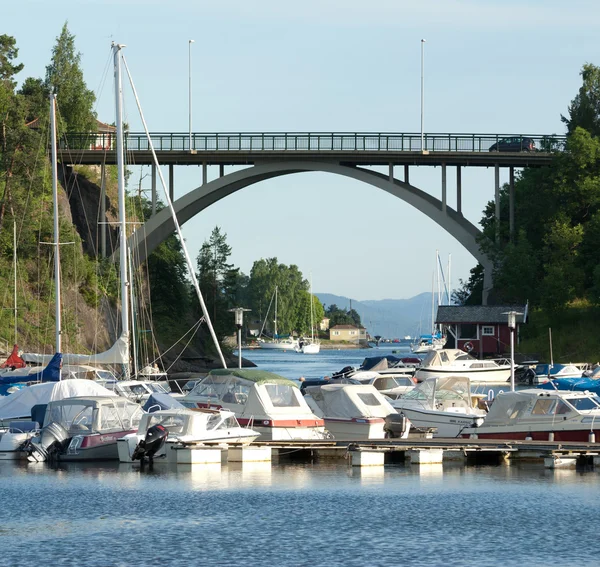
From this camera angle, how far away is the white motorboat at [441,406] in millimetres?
45000

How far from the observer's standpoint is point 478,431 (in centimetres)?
4178

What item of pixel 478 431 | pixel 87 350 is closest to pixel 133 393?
pixel 478 431

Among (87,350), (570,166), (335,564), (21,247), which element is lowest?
(335,564)

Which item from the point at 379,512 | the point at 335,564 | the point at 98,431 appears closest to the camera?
the point at 335,564

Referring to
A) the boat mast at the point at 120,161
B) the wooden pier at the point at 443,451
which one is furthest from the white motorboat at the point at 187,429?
the boat mast at the point at 120,161

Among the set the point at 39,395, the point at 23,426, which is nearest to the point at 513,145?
the point at 39,395

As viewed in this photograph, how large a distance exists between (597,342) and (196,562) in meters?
63.5

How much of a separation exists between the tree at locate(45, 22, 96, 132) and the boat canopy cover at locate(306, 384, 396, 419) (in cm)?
5478

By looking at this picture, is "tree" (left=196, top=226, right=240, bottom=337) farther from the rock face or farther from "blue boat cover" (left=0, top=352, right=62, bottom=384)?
"blue boat cover" (left=0, top=352, right=62, bottom=384)

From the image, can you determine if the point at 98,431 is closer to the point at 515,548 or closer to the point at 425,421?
the point at 425,421

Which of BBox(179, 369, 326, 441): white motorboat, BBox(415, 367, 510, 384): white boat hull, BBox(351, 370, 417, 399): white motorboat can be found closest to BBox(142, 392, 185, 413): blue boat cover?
BBox(179, 369, 326, 441): white motorboat

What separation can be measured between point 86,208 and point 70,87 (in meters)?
12.7

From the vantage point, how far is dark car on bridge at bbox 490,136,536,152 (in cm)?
8302

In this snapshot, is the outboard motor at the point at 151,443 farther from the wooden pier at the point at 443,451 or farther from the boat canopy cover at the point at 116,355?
the boat canopy cover at the point at 116,355
